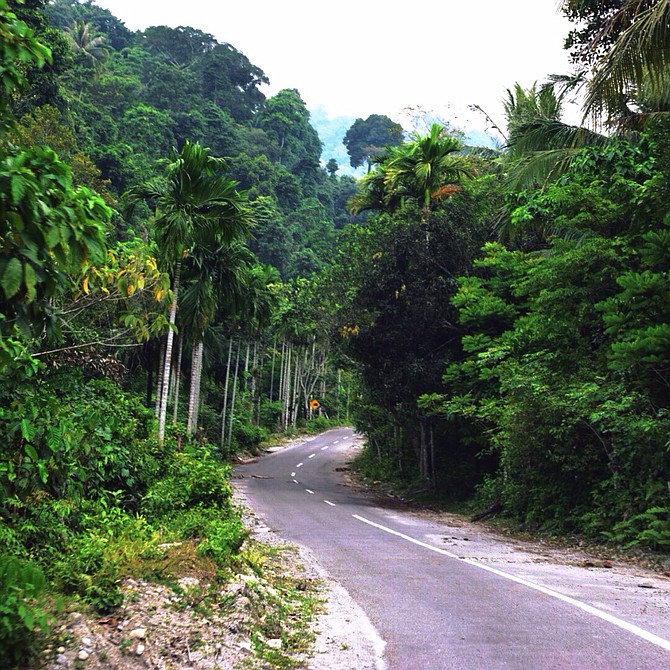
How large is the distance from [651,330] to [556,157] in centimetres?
650

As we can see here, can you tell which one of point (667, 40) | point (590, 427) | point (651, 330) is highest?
point (667, 40)

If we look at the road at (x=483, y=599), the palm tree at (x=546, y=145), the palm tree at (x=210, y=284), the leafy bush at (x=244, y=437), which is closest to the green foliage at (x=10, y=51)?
the road at (x=483, y=599)

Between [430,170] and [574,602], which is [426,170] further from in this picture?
[574,602]

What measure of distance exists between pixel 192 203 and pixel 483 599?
12285 mm

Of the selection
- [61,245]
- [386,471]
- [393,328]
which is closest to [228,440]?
[386,471]

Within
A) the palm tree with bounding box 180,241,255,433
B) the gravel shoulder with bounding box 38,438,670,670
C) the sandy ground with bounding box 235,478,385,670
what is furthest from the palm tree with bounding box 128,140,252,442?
the sandy ground with bounding box 235,478,385,670

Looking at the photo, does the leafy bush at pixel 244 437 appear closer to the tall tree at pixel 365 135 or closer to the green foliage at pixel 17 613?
the green foliage at pixel 17 613

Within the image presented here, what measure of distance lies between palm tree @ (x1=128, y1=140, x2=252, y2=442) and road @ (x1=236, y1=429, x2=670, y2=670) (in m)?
6.87

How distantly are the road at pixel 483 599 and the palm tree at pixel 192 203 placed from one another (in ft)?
22.5

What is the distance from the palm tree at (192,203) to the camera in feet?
52.3

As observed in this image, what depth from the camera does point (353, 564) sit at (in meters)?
9.77

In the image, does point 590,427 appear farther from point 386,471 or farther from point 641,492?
point 386,471

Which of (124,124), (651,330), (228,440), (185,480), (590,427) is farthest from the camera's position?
(124,124)

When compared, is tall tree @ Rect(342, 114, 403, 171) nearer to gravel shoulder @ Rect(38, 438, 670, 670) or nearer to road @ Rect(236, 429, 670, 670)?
road @ Rect(236, 429, 670, 670)
